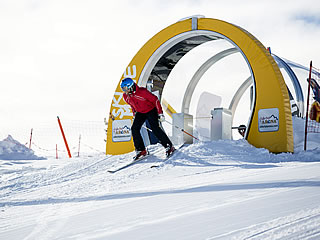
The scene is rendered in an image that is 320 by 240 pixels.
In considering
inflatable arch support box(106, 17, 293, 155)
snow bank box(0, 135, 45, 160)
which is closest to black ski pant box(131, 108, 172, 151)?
inflatable arch support box(106, 17, 293, 155)

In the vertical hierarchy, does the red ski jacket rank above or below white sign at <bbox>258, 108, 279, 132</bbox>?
above

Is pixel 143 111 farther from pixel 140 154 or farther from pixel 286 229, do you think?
pixel 286 229

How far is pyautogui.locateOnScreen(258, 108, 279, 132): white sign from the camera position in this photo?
7.23m

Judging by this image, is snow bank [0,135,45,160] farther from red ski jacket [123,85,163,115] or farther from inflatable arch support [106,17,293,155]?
red ski jacket [123,85,163,115]

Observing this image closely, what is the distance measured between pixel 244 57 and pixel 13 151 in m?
10.4

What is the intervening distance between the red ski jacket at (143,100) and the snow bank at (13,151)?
27.1ft

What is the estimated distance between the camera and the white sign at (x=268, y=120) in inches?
285

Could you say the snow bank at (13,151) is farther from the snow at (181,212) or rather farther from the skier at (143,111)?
the snow at (181,212)

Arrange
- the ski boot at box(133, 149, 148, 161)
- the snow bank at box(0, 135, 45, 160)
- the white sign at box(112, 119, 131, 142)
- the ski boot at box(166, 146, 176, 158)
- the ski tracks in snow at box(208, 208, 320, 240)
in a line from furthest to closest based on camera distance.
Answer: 1. the snow bank at box(0, 135, 45, 160)
2. the white sign at box(112, 119, 131, 142)
3. the ski boot at box(133, 149, 148, 161)
4. the ski boot at box(166, 146, 176, 158)
5. the ski tracks in snow at box(208, 208, 320, 240)

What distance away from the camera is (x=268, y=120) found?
7.31 metres

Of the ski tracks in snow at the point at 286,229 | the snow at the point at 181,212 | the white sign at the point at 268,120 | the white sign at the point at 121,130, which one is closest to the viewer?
the ski tracks in snow at the point at 286,229

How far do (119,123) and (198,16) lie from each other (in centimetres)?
357

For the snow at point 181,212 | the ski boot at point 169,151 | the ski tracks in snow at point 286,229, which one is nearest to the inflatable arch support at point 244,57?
the ski boot at point 169,151

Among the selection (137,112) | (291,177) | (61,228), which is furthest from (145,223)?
(137,112)
